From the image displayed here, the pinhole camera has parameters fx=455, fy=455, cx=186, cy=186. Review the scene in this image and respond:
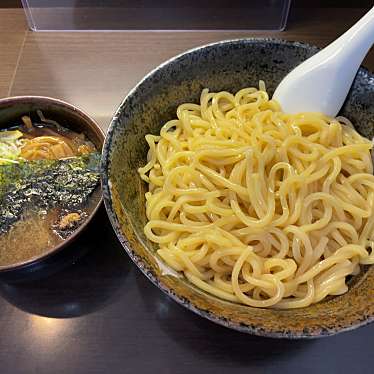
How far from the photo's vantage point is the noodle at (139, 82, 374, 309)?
3.57 ft

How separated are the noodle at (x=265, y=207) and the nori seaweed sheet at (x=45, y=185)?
0.16m

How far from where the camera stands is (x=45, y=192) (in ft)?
4.11

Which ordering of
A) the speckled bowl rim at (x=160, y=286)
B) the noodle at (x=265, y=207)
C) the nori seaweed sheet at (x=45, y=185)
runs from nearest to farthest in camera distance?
the speckled bowl rim at (x=160, y=286), the noodle at (x=265, y=207), the nori seaweed sheet at (x=45, y=185)

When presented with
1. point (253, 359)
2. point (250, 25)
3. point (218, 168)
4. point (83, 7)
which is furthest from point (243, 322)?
point (83, 7)

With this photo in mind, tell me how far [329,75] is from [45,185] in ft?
2.77

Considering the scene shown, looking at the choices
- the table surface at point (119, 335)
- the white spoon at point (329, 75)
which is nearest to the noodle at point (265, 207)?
the white spoon at point (329, 75)

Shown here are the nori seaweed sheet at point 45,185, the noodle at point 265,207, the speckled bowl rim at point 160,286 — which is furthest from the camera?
the nori seaweed sheet at point 45,185

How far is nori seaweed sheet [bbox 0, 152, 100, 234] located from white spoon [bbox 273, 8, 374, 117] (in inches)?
23.4

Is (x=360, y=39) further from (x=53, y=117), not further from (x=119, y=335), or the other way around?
(x=119, y=335)

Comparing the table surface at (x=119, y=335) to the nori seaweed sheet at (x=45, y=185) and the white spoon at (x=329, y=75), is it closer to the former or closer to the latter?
the nori seaweed sheet at (x=45, y=185)

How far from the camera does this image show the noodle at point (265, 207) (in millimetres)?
1087

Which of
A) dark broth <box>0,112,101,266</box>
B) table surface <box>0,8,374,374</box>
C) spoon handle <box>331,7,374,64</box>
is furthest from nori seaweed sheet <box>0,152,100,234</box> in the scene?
spoon handle <box>331,7,374,64</box>

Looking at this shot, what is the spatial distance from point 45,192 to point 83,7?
3.28ft

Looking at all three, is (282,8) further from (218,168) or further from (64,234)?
(64,234)
